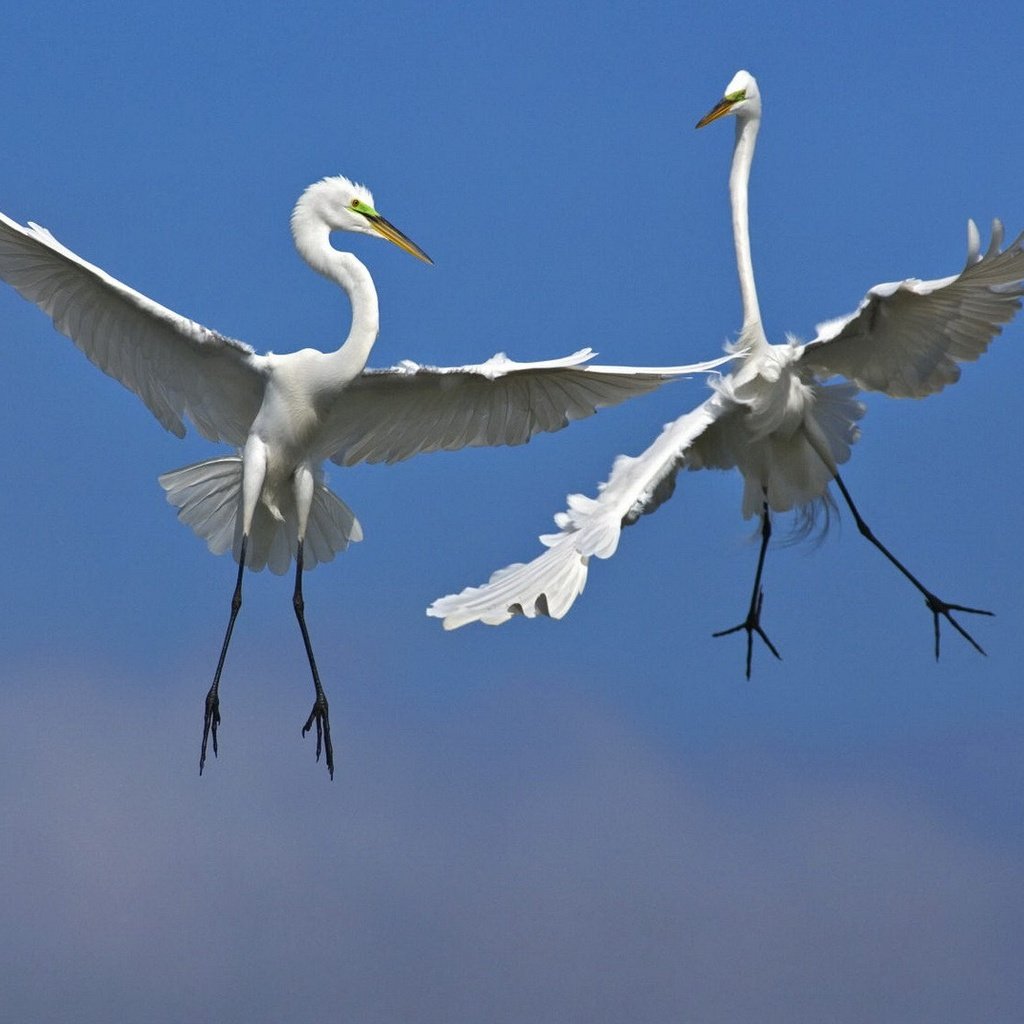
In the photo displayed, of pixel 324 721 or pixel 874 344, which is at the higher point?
pixel 874 344

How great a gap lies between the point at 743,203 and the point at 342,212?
9.38 feet

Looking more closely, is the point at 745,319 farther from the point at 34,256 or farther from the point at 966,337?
the point at 34,256

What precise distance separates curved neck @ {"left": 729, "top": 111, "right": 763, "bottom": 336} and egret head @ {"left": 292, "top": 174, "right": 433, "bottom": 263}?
2.24 metres

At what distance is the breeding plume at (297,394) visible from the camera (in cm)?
1756

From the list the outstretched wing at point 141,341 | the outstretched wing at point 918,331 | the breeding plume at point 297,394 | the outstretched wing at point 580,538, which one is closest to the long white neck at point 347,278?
the breeding plume at point 297,394

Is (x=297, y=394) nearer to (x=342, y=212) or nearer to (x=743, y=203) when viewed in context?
(x=342, y=212)

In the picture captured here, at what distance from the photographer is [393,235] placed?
18188mm

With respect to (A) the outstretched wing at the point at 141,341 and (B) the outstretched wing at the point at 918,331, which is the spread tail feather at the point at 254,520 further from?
(B) the outstretched wing at the point at 918,331

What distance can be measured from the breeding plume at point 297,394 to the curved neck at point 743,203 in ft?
3.54

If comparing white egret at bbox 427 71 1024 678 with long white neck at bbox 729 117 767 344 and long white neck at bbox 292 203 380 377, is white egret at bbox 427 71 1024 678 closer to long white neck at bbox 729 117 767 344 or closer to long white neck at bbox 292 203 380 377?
long white neck at bbox 729 117 767 344

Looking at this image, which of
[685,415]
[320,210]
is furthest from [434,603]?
[320,210]

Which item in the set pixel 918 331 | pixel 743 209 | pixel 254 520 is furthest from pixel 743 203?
pixel 254 520

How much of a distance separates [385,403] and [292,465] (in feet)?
2.54

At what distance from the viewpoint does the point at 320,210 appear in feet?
59.7
